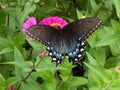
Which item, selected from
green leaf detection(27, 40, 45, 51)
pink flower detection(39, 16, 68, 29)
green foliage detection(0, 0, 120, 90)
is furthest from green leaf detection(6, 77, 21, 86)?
pink flower detection(39, 16, 68, 29)

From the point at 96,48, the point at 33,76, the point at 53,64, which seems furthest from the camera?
the point at 96,48

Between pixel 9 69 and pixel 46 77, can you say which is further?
→ pixel 9 69

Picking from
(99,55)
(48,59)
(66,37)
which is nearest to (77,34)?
(66,37)

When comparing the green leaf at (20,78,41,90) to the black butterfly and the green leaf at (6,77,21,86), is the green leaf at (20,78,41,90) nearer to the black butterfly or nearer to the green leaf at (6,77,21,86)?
the green leaf at (6,77,21,86)

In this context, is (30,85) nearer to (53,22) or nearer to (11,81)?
(11,81)

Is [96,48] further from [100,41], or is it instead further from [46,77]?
[46,77]

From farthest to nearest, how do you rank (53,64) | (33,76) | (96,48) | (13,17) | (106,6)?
(106,6) < (13,17) < (96,48) < (33,76) < (53,64)

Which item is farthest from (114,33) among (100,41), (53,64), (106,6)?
(106,6)
